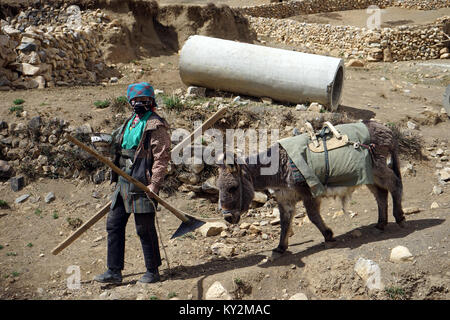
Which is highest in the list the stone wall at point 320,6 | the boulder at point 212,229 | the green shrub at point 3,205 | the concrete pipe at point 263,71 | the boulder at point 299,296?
the stone wall at point 320,6

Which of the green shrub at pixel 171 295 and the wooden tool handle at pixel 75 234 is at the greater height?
the wooden tool handle at pixel 75 234

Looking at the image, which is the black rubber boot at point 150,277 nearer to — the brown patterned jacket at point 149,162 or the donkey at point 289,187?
the brown patterned jacket at point 149,162

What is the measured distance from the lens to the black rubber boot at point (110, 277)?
16.3 feet

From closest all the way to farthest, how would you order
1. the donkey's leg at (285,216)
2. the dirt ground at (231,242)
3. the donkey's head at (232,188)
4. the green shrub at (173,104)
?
the dirt ground at (231,242), the donkey's head at (232,188), the donkey's leg at (285,216), the green shrub at (173,104)

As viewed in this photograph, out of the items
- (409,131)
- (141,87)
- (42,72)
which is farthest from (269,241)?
(42,72)

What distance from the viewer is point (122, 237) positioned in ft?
16.4

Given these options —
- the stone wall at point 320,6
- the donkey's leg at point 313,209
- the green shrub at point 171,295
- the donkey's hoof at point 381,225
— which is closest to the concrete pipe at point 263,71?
the donkey's hoof at point 381,225

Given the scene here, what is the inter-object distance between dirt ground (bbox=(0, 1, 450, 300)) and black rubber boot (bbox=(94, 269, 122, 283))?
115 mm

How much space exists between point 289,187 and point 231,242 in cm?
156

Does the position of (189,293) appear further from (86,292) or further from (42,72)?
(42,72)

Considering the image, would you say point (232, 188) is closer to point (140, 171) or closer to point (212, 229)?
point (140, 171)

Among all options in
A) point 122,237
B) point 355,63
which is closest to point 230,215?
point 122,237
